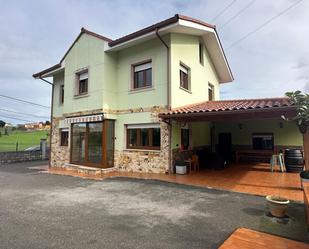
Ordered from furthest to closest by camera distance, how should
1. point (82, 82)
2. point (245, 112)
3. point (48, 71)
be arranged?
point (48, 71)
point (82, 82)
point (245, 112)

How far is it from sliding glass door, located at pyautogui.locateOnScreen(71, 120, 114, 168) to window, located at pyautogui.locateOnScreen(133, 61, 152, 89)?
347 cm

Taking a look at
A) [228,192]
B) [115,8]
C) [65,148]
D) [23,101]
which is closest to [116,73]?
[115,8]

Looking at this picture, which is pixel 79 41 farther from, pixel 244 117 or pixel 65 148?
pixel 244 117

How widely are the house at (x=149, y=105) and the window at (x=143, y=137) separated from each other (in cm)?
7

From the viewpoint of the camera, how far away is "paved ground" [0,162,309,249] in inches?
200

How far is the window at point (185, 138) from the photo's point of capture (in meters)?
15.5

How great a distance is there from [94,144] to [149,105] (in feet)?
17.4

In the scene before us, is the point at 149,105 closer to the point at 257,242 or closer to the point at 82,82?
the point at 82,82

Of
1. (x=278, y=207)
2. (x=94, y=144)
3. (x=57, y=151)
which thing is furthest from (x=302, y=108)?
(x=57, y=151)

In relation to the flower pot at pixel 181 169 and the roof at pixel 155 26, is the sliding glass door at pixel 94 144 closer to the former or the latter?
the flower pot at pixel 181 169

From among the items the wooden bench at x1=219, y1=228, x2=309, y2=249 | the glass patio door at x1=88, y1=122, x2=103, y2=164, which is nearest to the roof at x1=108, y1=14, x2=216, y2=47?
the glass patio door at x1=88, y1=122, x2=103, y2=164

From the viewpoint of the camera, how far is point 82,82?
18297mm

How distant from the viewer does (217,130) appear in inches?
843

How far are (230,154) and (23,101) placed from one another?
157 ft
